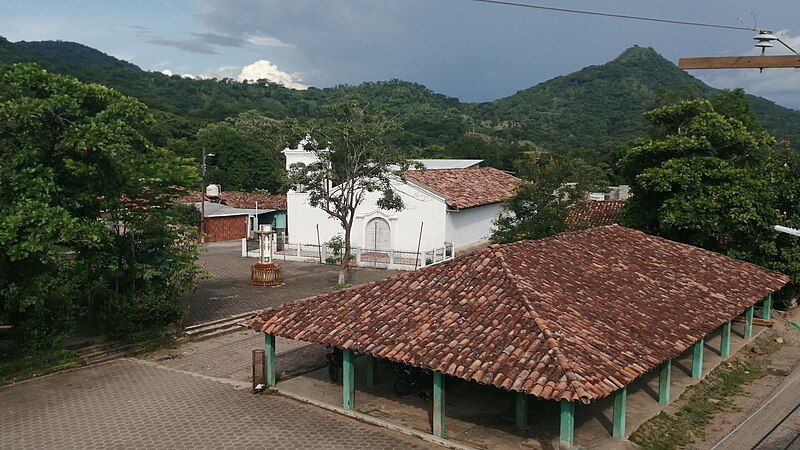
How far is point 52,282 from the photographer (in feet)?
45.8

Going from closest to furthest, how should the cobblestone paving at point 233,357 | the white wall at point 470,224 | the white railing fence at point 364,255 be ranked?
the cobblestone paving at point 233,357 < the white railing fence at point 364,255 < the white wall at point 470,224

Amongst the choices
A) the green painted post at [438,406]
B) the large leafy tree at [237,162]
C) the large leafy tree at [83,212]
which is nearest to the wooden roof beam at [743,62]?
the green painted post at [438,406]

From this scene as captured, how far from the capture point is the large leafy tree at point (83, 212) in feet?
41.6

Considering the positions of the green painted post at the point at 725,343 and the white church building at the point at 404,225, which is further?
the white church building at the point at 404,225

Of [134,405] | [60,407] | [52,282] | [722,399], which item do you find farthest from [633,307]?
[52,282]

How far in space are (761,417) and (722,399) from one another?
913mm

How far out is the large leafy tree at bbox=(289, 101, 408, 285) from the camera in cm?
2270

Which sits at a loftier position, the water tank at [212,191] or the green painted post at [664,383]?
the water tank at [212,191]

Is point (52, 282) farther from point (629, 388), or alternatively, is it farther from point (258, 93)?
point (258, 93)

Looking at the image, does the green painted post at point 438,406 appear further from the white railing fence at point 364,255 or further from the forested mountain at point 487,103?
the forested mountain at point 487,103

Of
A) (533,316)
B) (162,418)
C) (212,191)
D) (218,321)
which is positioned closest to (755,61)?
(533,316)

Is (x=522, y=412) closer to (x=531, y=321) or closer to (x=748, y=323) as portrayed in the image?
(x=531, y=321)

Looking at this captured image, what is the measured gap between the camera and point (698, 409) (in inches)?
500

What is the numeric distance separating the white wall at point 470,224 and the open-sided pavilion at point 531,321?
1488cm
